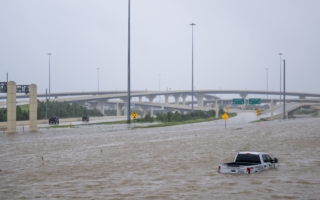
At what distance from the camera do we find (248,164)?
19.1 metres

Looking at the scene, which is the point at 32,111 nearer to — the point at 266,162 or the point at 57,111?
the point at 266,162

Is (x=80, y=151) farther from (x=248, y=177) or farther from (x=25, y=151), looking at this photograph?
(x=248, y=177)

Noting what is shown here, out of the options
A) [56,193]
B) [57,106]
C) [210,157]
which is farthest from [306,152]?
[57,106]

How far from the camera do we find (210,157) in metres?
25.0

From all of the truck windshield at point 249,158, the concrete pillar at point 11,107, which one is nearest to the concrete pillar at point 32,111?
the concrete pillar at point 11,107

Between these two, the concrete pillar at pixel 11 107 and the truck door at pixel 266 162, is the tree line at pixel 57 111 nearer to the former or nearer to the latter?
the concrete pillar at pixel 11 107

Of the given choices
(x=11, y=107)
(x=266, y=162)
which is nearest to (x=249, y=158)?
(x=266, y=162)

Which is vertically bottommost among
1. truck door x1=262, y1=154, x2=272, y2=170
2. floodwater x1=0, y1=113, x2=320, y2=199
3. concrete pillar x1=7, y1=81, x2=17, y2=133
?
floodwater x1=0, y1=113, x2=320, y2=199

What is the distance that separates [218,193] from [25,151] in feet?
56.5

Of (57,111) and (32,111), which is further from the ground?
(32,111)

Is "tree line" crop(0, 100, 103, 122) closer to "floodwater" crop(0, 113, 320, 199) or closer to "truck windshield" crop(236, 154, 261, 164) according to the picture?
"floodwater" crop(0, 113, 320, 199)

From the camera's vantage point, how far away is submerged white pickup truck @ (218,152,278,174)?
59.7 feet

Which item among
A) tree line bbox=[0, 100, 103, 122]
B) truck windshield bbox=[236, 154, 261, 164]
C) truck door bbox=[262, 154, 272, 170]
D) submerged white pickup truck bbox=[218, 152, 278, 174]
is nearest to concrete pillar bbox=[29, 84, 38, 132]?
tree line bbox=[0, 100, 103, 122]

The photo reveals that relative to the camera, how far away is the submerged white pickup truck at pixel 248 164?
1818 cm
